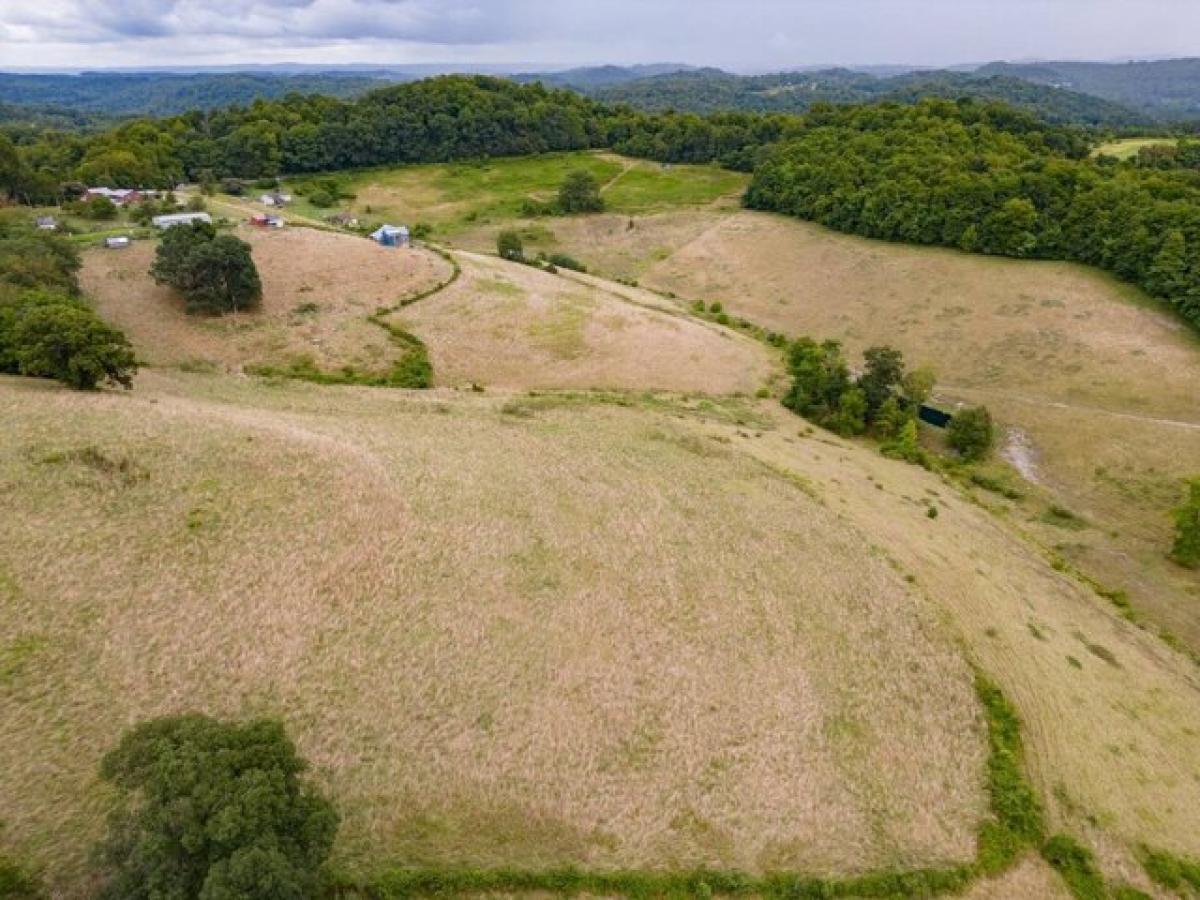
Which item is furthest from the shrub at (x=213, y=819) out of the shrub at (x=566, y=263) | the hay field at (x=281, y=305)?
the shrub at (x=566, y=263)

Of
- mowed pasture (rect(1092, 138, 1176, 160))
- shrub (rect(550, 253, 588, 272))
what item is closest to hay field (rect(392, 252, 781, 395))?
shrub (rect(550, 253, 588, 272))

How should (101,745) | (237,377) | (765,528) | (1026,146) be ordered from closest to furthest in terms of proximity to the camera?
(101,745)
(765,528)
(237,377)
(1026,146)

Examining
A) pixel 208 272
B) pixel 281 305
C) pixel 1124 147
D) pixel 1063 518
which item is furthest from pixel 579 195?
pixel 1124 147

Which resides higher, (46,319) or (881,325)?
(46,319)

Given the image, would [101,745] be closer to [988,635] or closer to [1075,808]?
[1075,808]

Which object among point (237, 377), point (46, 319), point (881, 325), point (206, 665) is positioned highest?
point (46, 319)

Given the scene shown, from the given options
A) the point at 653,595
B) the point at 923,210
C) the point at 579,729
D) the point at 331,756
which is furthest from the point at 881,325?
the point at 331,756

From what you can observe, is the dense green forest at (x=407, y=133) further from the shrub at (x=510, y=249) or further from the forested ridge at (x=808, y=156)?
the shrub at (x=510, y=249)
